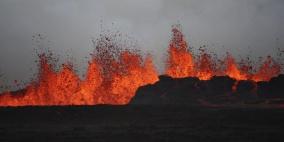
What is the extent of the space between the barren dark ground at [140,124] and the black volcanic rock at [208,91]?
17.2 metres

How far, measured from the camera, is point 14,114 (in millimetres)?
69938

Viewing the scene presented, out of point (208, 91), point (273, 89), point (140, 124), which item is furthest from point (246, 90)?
point (140, 124)

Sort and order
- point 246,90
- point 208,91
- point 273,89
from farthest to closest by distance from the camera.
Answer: point 246,90
point 208,91
point 273,89

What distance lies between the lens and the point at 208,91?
88875 millimetres

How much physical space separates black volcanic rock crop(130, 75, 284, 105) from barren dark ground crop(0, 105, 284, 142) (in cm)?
1716

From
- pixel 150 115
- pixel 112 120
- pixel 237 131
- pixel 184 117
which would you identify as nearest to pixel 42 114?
pixel 112 120

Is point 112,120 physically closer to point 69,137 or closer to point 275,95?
point 69,137

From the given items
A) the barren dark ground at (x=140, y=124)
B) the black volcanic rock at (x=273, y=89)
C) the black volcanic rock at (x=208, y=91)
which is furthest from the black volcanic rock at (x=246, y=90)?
the barren dark ground at (x=140, y=124)

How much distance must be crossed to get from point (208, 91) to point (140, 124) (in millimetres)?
32174

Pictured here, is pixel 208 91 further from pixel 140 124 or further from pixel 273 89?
pixel 140 124

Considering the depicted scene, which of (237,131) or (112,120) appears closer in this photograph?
(237,131)

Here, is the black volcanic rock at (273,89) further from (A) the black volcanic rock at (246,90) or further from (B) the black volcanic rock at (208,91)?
(A) the black volcanic rock at (246,90)

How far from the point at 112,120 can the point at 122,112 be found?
358 cm

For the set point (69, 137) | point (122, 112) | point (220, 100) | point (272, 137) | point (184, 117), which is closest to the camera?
point (272, 137)
